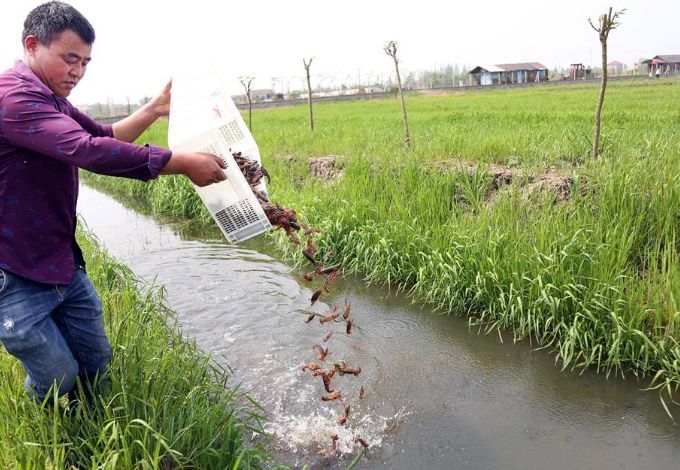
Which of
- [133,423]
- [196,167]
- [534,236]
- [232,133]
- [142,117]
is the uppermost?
[142,117]

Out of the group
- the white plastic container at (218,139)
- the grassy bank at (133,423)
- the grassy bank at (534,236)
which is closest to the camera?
the grassy bank at (133,423)

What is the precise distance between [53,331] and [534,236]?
11.7 ft

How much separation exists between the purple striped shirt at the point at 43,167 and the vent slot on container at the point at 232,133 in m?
0.53

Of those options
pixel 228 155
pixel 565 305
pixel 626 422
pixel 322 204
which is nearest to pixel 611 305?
pixel 565 305

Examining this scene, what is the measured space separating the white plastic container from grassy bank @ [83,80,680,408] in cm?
234

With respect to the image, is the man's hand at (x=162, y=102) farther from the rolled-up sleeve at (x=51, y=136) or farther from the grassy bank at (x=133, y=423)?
the grassy bank at (x=133, y=423)

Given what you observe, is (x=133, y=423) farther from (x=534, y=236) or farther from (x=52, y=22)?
(x=534, y=236)

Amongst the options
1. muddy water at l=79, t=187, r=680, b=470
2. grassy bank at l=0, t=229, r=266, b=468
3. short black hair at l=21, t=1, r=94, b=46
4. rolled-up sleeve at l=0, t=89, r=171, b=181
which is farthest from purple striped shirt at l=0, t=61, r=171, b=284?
muddy water at l=79, t=187, r=680, b=470

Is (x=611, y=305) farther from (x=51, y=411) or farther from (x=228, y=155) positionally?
(x=51, y=411)

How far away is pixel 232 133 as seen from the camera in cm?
238

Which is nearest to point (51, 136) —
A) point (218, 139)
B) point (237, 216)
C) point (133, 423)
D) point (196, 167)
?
point (196, 167)

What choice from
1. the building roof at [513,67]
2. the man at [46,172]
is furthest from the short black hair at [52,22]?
the building roof at [513,67]

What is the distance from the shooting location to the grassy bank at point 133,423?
1979 millimetres

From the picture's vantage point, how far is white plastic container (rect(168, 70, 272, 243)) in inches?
89.7
